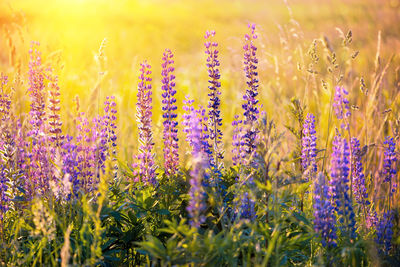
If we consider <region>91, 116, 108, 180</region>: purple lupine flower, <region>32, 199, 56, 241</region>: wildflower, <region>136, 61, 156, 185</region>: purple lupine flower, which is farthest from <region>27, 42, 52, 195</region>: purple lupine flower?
<region>136, 61, 156, 185</region>: purple lupine flower

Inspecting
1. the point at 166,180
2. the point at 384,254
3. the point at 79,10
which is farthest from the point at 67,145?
the point at 79,10

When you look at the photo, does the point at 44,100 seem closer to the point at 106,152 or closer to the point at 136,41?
the point at 106,152

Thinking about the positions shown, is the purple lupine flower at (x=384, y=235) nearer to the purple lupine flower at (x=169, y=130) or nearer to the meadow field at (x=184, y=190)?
the meadow field at (x=184, y=190)

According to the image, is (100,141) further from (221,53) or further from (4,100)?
(221,53)

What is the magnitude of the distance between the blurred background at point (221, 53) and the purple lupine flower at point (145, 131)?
29 centimetres

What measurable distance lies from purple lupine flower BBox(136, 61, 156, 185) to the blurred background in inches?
11.5

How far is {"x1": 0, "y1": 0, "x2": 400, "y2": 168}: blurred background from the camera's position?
3.49 metres

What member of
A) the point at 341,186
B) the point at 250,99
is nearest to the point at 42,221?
the point at 250,99

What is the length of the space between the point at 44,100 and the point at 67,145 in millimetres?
493

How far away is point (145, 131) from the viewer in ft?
9.14

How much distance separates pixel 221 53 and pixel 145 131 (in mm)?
11292

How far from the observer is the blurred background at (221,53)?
11.5 feet

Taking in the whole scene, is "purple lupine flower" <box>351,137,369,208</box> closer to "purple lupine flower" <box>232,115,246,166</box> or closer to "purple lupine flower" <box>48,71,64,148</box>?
"purple lupine flower" <box>232,115,246,166</box>

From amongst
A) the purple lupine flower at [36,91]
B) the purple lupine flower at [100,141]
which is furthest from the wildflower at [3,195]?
the purple lupine flower at [100,141]
